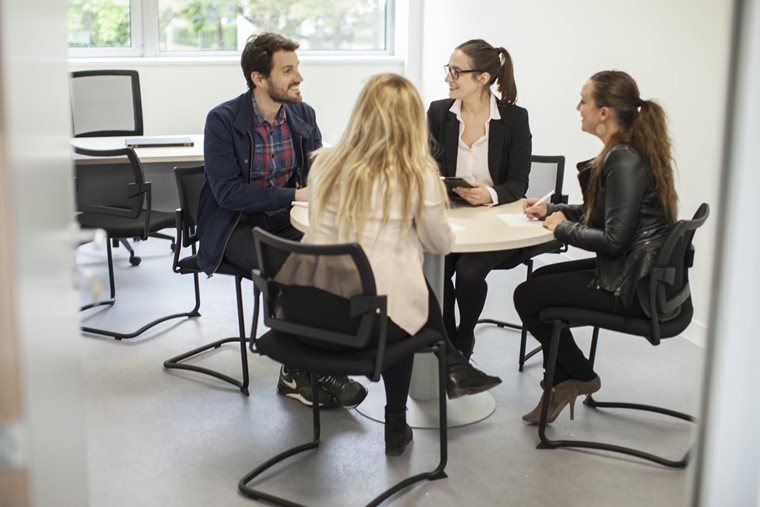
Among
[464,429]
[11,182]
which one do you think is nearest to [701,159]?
[464,429]

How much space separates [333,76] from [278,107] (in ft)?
11.2

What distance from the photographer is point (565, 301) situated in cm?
280

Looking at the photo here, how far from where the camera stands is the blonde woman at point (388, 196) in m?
2.42

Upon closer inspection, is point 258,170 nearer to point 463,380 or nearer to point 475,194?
point 475,194

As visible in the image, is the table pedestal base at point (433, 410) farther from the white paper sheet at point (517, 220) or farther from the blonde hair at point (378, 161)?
the blonde hair at point (378, 161)

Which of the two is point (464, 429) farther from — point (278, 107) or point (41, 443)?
point (41, 443)

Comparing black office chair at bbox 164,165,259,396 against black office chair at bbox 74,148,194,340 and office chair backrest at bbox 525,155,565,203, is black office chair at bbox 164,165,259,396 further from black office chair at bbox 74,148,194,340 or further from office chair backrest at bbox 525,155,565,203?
office chair backrest at bbox 525,155,565,203

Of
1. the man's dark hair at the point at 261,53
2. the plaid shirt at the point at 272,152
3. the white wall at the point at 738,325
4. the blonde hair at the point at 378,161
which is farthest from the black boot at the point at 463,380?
the white wall at the point at 738,325

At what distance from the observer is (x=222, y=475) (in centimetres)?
271

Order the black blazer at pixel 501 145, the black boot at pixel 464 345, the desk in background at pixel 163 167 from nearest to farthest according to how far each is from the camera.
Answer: the black boot at pixel 464 345 < the black blazer at pixel 501 145 < the desk in background at pixel 163 167

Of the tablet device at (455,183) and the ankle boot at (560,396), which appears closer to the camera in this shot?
the ankle boot at (560,396)

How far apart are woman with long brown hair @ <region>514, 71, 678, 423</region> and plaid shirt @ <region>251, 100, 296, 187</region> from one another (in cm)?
95

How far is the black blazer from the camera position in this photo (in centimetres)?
338

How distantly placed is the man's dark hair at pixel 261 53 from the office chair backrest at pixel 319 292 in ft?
3.70
